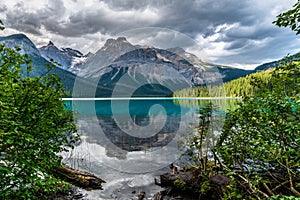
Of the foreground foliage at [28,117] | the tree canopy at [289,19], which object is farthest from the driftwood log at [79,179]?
the tree canopy at [289,19]

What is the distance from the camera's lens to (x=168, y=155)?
1956 cm

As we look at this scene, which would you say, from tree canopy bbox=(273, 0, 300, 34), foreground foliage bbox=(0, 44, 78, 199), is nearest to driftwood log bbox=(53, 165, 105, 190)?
foreground foliage bbox=(0, 44, 78, 199)

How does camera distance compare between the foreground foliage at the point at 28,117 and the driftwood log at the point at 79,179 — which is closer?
the foreground foliage at the point at 28,117

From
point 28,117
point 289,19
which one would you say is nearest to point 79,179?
point 28,117

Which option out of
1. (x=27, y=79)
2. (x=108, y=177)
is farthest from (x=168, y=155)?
(x=27, y=79)

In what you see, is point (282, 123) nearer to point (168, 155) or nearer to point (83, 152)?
point (168, 155)

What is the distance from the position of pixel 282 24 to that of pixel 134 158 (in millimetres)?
16327

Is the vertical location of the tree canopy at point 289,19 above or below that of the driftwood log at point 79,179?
above

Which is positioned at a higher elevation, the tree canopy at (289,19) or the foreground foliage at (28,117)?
the tree canopy at (289,19)

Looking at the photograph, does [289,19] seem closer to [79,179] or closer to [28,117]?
[28,117]

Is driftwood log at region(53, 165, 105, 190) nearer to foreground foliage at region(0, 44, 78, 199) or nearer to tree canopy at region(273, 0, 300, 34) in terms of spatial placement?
foreground foliage at region(0, 44, 78, 199)

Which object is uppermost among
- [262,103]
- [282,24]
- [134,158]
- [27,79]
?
[282,24]

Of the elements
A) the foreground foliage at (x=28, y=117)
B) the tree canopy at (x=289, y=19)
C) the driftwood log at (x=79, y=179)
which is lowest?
the driftwood log at (x=79, y=179)

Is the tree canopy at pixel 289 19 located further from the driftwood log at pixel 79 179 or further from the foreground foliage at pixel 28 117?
the driftwood log at pixel 79 179
